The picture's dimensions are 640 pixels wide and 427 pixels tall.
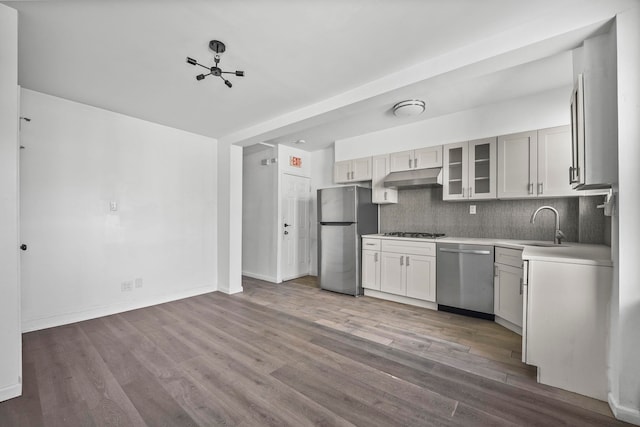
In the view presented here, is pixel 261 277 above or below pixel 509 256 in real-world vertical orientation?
below

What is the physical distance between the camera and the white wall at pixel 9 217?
1777 mm

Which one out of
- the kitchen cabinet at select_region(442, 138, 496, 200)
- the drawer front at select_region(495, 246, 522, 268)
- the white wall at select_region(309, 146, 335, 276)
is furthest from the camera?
the white wall at select_region(309, 146, 335, 276)

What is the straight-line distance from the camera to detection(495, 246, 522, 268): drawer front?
108 inches

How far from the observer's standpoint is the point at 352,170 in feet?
15.1

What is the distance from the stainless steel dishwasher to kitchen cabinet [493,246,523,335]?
0.07 metres

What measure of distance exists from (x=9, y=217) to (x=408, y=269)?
3874 mm

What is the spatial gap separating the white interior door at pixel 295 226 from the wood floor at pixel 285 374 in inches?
79.8

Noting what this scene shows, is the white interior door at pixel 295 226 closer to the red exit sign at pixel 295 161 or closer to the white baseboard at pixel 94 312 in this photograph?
the red exit sign at pixel 295 161

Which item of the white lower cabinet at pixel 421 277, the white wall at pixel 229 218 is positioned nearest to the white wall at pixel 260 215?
the white wall at pixel 229 218

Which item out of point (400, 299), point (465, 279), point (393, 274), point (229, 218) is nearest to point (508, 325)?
point (465, 279)

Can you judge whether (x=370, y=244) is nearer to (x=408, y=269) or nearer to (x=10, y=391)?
(x=408, y=269)

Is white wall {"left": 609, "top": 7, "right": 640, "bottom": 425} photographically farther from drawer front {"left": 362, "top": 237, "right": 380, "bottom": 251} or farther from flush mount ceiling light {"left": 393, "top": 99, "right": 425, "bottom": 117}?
drawer front {"left": 362, "top": 237, "right": 380, "bottom": 251}

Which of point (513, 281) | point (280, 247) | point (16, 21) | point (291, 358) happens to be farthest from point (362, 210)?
point (16, 21)

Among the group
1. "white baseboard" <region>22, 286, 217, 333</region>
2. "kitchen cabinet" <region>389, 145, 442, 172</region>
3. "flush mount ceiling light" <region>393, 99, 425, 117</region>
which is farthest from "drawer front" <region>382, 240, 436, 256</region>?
"white baseboard" <region>22, 286, 217, 333</region>
